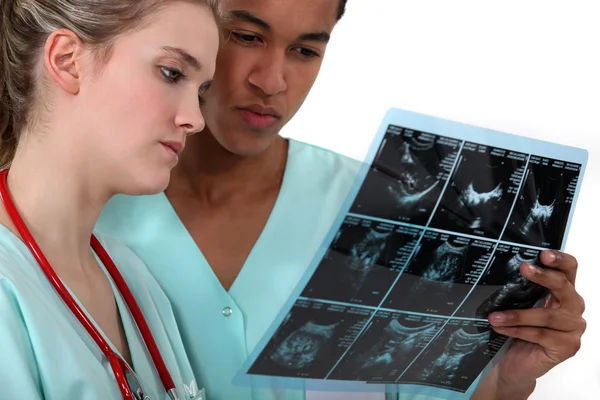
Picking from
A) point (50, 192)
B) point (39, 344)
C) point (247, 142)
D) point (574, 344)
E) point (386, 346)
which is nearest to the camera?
point (39, 344)

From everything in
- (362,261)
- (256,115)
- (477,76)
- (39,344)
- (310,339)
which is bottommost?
(39,344)

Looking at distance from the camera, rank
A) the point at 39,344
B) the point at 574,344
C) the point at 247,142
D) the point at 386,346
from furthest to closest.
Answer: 1. the point at 247,142
2. the point at 574,344
3. the point at 386,346
4. the point at 39,344

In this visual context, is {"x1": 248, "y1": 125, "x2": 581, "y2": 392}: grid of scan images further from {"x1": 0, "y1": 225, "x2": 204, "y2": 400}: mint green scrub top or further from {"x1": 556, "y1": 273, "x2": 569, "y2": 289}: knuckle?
{"x1": 0, "y1": 225, "x2": 204, "y2": 400}: mint green scrub top

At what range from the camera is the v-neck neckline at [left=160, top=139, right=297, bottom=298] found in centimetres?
152

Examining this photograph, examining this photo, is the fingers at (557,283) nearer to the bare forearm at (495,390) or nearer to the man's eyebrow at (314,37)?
the bare forearm at (495,390)

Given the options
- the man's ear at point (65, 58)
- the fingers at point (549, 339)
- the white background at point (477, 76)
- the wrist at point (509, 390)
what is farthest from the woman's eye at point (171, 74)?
the white background at point (477, 76)

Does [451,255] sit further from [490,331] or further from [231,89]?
[231,89]

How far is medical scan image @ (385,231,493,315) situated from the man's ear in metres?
0.50

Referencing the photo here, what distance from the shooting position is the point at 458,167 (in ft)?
3.92

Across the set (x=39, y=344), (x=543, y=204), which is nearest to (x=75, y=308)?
(x=39, y=344)

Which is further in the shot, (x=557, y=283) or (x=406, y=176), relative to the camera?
(x=557, y=283)

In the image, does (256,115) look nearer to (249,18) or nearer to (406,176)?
(249,18)

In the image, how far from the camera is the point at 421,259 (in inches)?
48.9

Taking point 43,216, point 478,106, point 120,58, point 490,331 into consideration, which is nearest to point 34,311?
point 43,216
